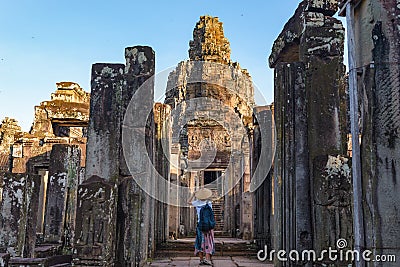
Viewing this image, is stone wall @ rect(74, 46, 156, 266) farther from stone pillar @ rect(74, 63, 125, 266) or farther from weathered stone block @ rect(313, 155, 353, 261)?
weathered stone block @ rect(313, 155, 353, 261)

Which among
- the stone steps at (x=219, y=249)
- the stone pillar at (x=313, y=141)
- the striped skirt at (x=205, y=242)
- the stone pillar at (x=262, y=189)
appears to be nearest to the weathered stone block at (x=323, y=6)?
the stone pillar at (x=313, y=141)

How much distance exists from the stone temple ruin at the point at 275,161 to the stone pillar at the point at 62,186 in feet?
0.10

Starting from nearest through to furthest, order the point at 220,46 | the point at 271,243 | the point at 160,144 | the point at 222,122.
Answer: the point at 271,243 < the point at 160,144 < the point at 222,122 < the point at 220,46

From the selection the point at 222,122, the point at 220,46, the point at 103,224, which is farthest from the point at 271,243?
the point at 220,46

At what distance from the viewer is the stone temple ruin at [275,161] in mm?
4234

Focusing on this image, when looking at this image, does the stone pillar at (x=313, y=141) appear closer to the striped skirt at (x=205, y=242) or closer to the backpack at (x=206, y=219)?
the backpack at (x=206, y=219)

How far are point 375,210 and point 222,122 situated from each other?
24.6 m

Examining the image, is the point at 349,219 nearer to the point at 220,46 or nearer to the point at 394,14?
the point at 394,14

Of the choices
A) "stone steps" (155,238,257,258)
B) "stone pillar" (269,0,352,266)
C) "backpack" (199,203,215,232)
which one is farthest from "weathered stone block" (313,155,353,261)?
"stone steps" (155,238,257,258)

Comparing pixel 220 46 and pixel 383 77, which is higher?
pixel 220 46

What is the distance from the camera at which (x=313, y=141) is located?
7.28 metres

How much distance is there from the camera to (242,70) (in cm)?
3434

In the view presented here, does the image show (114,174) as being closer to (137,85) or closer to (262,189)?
(137,85)

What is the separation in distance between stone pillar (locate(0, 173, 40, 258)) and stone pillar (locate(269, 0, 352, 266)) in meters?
4.89
